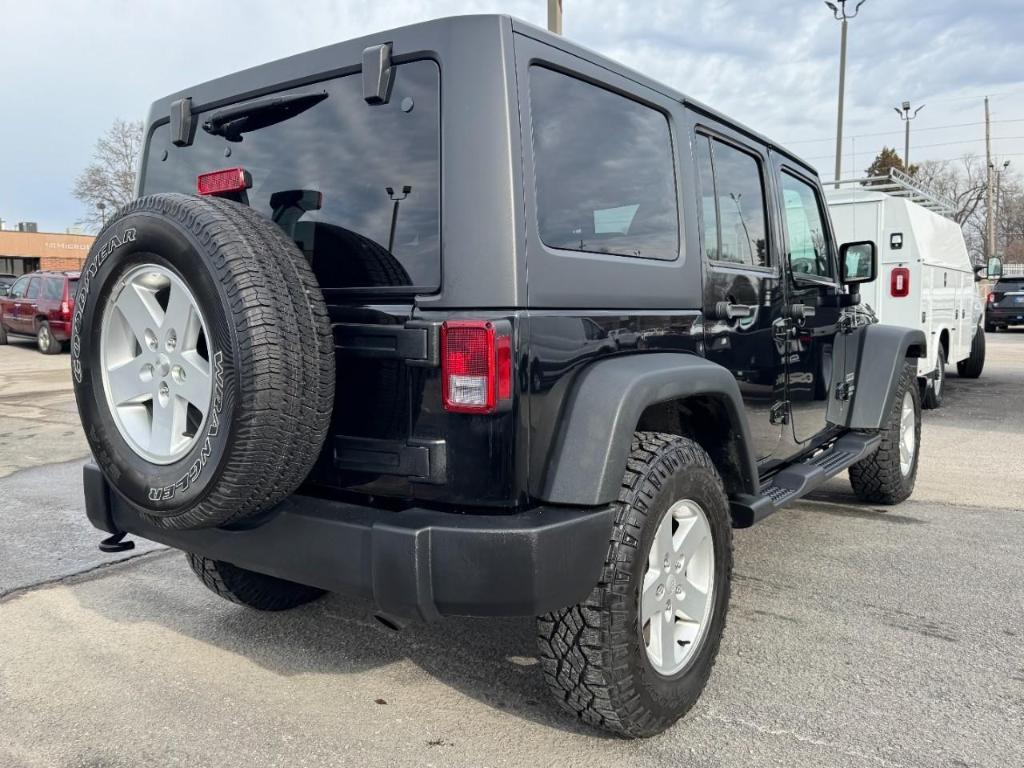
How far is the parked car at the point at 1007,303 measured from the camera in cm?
2267

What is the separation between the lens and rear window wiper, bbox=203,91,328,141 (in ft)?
8.55

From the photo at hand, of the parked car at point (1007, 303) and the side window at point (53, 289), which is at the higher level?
the side window at point (53, 289)

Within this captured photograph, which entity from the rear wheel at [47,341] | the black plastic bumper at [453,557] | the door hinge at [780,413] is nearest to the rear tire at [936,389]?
the door hinge at [780,413]

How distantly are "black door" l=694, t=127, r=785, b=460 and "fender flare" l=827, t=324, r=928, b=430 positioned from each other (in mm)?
1042

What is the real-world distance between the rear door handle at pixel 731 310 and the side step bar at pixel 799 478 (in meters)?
0.68

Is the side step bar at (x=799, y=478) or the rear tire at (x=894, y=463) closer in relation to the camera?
the side step bar at (x=799, y=478)

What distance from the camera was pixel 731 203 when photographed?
11.2 feet

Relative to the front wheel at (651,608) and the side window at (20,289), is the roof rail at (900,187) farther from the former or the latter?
the side window at (20,289)

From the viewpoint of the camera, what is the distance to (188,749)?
8.23ft

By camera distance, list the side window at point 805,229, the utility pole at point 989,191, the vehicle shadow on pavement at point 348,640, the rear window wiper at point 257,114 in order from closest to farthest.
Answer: the rear window wiper at point 257,114, the vehicle shadow on pavement at point 348,640, the side window at point 805,229, the utility pole at point 989,191

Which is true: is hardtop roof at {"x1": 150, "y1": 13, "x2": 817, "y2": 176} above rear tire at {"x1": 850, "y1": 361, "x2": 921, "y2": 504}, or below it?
above

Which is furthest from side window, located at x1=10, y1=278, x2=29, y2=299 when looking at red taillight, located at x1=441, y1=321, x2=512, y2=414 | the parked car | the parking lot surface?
the parked car

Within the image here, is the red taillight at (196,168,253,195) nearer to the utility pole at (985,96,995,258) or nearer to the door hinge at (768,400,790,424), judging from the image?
the door hinge at (768,400,790,424)

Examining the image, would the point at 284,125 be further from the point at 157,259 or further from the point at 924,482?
the point at 924,482
